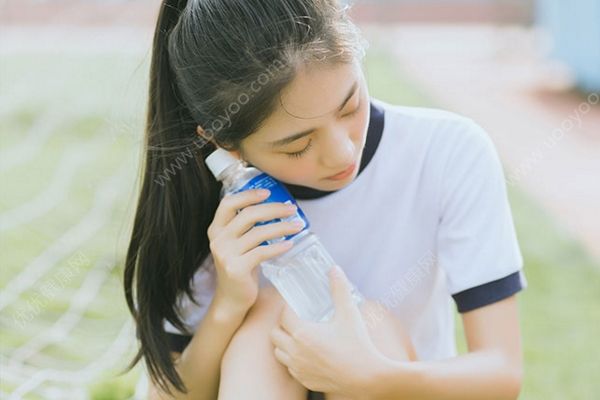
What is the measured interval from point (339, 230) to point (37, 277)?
1241 millimetres

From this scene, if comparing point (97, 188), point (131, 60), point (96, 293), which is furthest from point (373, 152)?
point (131, 60)

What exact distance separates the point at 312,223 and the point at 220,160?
0.62 ft

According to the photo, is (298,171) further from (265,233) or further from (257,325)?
(257,325)

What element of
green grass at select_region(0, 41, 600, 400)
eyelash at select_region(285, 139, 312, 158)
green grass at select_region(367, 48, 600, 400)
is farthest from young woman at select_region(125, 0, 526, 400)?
green grass at select_region(367, 48, 600, 400)

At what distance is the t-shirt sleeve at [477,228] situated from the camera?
119cm

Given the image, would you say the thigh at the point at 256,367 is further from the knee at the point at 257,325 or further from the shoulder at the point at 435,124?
the shoulder at the point at 435,124

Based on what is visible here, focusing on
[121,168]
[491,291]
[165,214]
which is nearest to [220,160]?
[165,214]

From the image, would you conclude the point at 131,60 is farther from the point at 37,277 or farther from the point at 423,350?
the point at 423,350

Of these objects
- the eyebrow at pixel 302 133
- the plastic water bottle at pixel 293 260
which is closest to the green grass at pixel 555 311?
the plastic water bottle at pixel 293 260

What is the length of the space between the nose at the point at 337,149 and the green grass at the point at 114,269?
266 millimetres

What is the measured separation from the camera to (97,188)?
10.6 ft

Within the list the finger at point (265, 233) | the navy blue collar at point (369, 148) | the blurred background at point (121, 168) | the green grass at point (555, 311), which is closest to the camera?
the finger at point (265, 233)

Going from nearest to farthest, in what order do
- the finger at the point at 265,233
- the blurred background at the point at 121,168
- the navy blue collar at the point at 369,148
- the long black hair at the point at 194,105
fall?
the long black hair at the point at 194,105 → the finger at the point at 265,233 → the navy blue collar at the point at 369,148 → the blurred background at the point at 121,168

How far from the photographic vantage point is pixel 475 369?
1167mm
